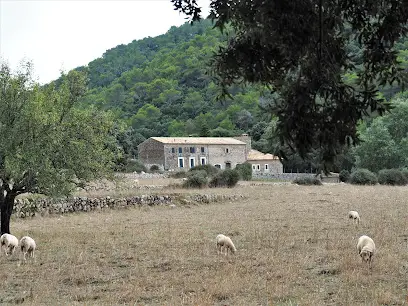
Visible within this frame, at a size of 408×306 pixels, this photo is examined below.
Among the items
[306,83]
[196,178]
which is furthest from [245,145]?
[306,83]

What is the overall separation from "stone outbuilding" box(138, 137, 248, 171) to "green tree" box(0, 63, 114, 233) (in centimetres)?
5934

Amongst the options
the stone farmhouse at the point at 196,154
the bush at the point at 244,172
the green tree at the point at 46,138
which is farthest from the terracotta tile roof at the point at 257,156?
the green tree at the point at 46,138

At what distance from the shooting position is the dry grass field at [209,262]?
999 cm

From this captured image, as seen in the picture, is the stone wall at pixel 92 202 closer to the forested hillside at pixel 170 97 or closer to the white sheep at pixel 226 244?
the white sheep at pixel 226 244

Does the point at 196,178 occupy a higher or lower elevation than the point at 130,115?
lower

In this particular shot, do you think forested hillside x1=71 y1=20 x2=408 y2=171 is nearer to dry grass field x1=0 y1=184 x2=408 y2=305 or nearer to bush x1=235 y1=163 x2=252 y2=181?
Answer: bush x1=235 y1=163 x2=252 y2=181

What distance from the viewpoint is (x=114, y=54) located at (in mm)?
182250

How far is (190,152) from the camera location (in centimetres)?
7994

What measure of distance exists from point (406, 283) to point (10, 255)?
1037cm

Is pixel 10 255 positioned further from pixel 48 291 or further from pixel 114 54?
pixel 114 54

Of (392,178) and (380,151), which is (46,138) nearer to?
(392,178)

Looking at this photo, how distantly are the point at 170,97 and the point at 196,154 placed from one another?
53201 mm

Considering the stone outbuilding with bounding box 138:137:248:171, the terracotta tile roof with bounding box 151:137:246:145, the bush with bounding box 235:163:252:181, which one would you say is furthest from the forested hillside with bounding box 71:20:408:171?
the bush with bounding box 235:163:252:181

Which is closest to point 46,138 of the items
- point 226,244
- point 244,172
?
point 226,244
